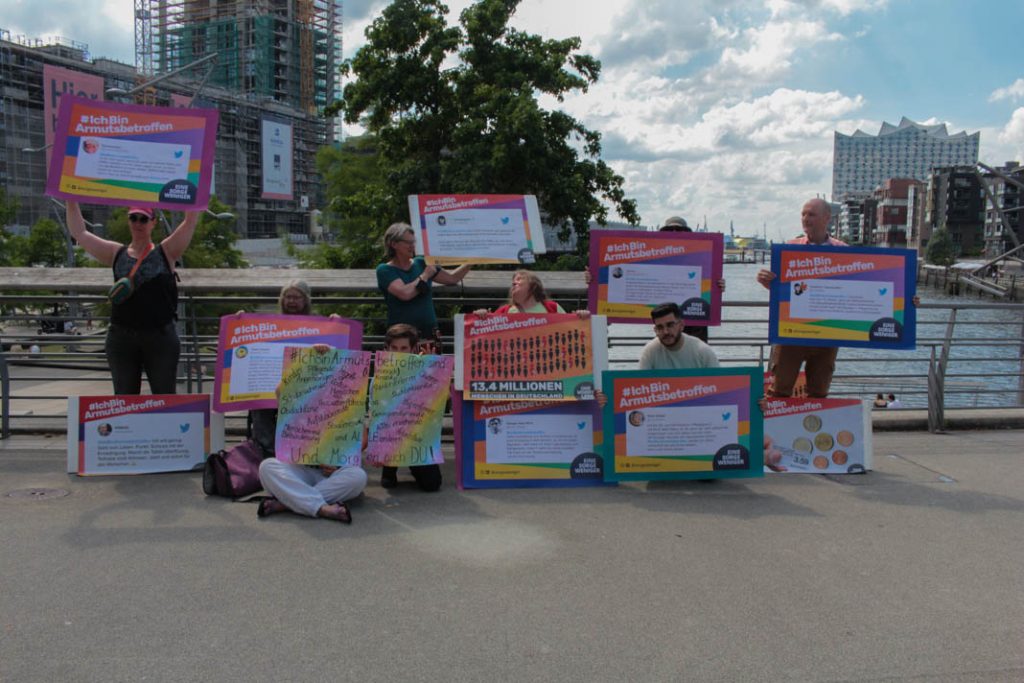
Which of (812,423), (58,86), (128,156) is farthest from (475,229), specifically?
(58,86)

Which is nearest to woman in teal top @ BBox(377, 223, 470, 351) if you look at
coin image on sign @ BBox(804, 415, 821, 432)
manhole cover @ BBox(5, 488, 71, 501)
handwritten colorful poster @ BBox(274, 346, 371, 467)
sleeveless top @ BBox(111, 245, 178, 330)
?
handwritten colorful poster @ BBox(274, 346, 371, 467)

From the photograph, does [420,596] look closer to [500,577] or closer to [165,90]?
[500,577]

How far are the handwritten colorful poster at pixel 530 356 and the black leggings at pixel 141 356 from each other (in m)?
2.15

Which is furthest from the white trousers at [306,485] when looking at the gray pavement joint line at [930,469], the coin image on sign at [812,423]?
the gray pavement joint line at [930,469]

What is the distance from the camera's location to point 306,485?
5355mm

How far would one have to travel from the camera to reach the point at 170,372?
6.38 m

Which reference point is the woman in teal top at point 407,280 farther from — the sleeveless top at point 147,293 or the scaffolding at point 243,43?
the scaffolding at point 243,43

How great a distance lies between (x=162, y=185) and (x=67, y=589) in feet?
10.0

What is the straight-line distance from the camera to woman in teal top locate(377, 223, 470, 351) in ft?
21.2

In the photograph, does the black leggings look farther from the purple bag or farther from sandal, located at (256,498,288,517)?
sandal, located at (256,498,288,517)

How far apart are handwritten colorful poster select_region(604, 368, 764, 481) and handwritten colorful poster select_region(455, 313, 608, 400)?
219mm

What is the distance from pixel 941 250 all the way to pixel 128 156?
142486 millimetres

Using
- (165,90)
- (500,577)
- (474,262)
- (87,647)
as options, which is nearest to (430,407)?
(474,262)

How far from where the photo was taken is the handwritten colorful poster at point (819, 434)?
21.7 ft
